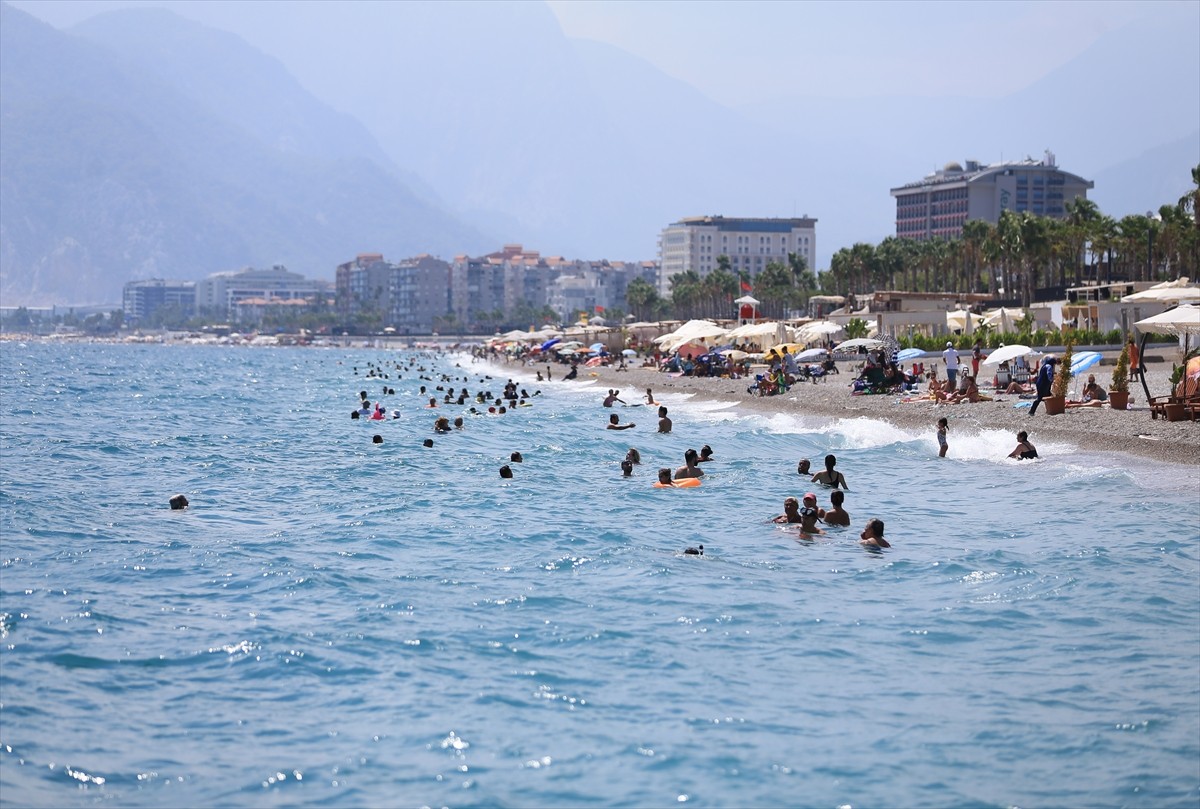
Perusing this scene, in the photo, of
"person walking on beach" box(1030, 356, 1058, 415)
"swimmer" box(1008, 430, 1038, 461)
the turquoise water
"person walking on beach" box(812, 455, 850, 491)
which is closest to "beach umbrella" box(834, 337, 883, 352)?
"person walking on beach" box(1030, 356, 1058, 415)

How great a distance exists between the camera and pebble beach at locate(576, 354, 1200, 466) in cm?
2550

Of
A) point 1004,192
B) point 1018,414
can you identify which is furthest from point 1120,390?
point 1004,192

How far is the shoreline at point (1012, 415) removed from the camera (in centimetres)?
2542

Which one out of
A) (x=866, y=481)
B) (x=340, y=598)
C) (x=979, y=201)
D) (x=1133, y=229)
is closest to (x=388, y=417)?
(x=866, y=481)

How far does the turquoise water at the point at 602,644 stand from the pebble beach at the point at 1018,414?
177cm

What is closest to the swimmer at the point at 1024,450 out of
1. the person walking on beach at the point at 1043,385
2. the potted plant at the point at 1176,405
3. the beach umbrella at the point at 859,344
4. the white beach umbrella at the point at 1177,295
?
the potted plant at the point at 1176,405

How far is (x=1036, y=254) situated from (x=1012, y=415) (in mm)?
53754

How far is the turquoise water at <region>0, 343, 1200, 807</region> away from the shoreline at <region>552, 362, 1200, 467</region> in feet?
5.63

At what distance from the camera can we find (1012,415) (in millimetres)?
32094

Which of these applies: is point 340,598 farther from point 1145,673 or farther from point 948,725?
point 1145,673

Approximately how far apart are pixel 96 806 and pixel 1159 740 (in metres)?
7.91

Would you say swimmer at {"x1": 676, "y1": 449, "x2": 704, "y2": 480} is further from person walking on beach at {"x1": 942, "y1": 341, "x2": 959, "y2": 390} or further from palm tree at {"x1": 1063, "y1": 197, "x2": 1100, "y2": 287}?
palm tree at {"x1": 1063, "y1": 197, "x2": 1100, "y2": 287}

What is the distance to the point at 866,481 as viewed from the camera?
25.6 m

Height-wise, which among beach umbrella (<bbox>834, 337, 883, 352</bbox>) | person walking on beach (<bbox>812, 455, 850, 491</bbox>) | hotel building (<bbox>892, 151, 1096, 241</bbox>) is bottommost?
person walking on beach (<bbox>812, 455, 850, 491</bbox>)
